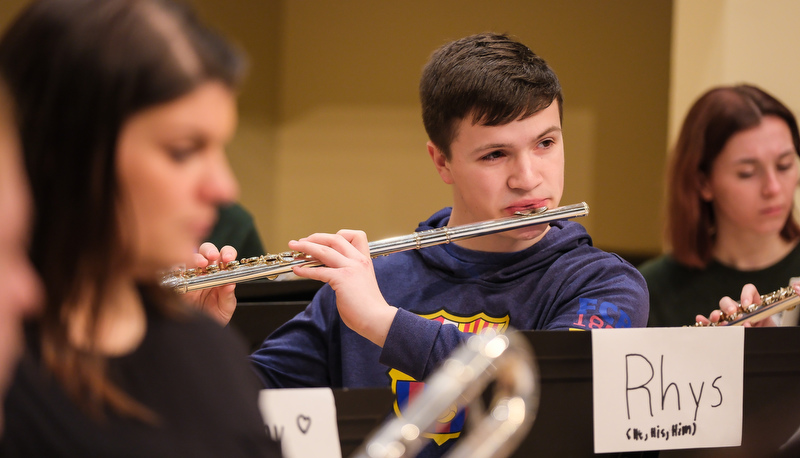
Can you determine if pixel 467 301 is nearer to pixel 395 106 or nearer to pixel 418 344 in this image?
pixel 418 344

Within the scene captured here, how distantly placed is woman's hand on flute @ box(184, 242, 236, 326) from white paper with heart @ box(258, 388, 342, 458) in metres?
0.34

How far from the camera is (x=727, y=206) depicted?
175cm

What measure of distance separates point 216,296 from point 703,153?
118 cm

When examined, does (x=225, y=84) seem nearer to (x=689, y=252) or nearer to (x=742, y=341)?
(x=742, y=341)

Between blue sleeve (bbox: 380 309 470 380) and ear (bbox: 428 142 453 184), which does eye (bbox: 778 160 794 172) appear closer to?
ear (bbox: 428 142 453 184)

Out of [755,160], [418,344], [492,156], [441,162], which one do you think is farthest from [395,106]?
[418,344]

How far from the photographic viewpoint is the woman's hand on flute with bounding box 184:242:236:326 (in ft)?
3.45

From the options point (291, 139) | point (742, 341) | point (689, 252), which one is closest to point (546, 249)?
point (742, 341)

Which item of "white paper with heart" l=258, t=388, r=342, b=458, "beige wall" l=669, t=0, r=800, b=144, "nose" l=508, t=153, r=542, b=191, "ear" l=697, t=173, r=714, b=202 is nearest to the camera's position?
"white paper with heart" l=258, t=388, r=342, b=458

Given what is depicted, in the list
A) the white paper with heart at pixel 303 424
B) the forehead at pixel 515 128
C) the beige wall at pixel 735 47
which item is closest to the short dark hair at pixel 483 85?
the forehead at pixel 515 128

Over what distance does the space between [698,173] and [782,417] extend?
39.4 inches

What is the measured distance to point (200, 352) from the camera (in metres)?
0.57

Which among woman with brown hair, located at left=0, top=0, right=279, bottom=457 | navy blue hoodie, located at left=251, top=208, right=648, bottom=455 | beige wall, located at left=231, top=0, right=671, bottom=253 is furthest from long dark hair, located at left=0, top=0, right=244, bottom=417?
beige wall, located at left=231, top=0, right=671, bottom=253

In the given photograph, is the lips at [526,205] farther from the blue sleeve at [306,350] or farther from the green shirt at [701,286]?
the green shirt at [701,286]
